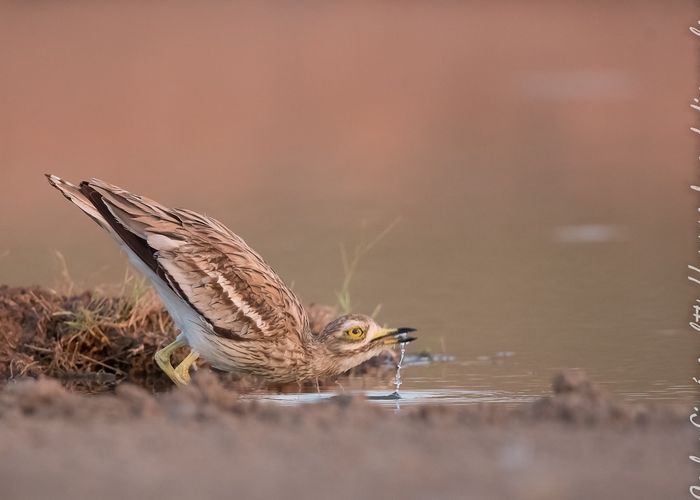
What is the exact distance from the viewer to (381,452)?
6.42 m

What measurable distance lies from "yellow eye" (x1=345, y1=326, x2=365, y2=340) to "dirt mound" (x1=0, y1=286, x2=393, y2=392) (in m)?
0.68

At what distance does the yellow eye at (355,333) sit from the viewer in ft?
31.1

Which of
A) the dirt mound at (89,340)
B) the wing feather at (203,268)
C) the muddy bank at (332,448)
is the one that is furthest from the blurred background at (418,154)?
the muddy bank at (332,448)

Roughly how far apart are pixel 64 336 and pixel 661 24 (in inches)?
891

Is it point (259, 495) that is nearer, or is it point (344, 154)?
point (259, 495)

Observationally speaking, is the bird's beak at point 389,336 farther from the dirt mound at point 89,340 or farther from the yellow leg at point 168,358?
the yellow leg at point 168,358

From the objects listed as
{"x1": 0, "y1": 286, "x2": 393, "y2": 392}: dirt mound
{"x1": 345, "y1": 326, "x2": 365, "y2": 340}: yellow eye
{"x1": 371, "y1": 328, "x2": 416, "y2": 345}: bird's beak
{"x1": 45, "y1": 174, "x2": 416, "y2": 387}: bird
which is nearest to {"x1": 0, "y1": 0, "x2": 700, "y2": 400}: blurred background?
{"x1": 371, "y1": 328, "x2": 416, "y2": 345}: bird's beak

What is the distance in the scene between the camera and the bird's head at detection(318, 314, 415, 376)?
31.1 ft

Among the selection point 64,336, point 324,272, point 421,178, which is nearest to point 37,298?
point 64,336

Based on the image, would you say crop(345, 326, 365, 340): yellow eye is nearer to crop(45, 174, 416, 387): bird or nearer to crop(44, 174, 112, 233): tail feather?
crop(45, 174, 416, 387): bird

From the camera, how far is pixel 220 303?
30.1 ft

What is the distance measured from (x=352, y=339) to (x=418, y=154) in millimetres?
12021

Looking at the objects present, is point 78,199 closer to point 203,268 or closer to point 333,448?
point 203,268

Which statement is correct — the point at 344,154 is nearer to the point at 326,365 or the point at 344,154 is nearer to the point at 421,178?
the point at 421,178
